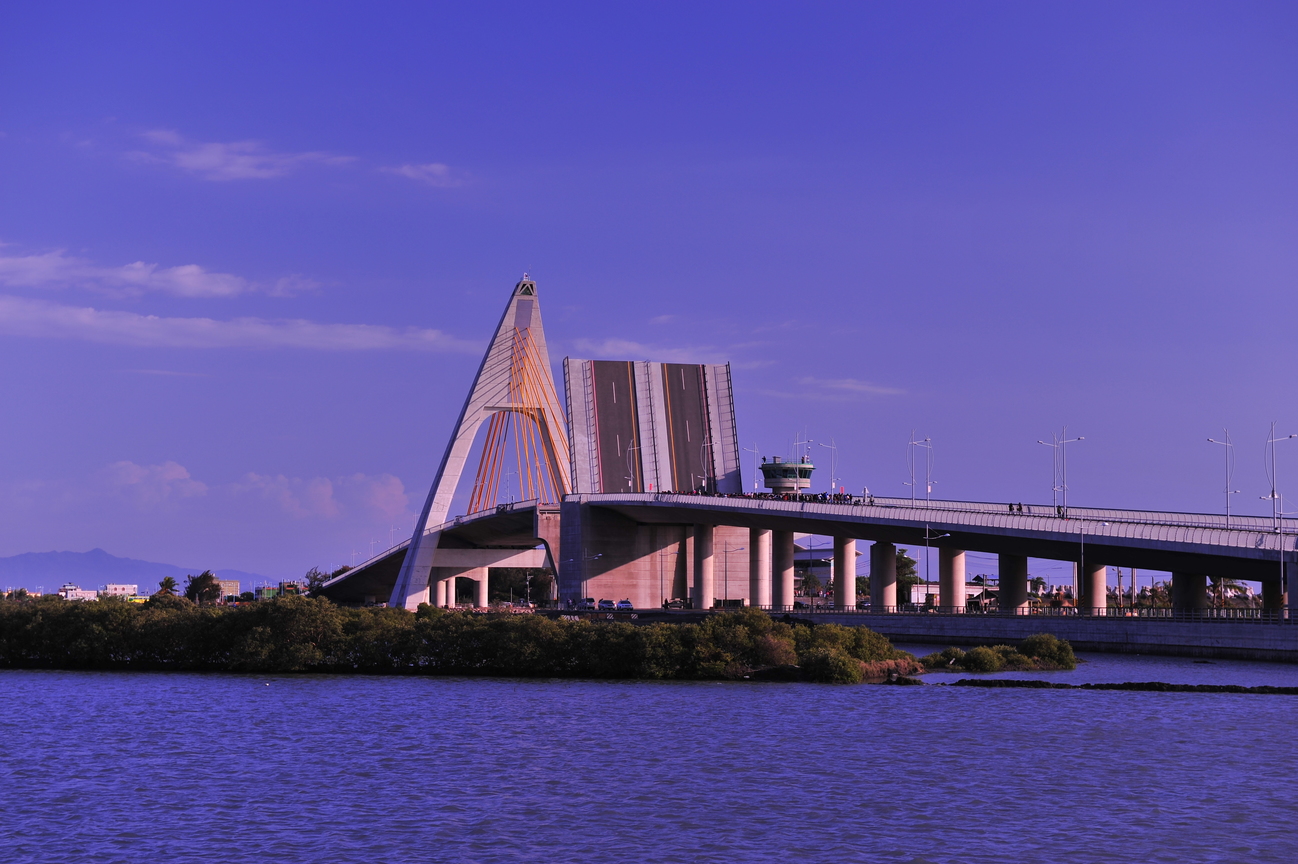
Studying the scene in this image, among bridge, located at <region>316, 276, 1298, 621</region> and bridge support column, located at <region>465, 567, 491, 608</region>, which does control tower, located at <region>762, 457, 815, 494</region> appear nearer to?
bridge, located at <region>316, 276, 1298, 621</region>

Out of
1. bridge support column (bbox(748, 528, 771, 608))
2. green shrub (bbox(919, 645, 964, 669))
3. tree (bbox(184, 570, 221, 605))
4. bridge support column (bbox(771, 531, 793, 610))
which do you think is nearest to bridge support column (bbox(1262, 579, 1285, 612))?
green shrub (bbox(919, 645, 964, 669))

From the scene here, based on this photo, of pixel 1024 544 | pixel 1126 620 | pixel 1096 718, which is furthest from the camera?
pixel 1024 544

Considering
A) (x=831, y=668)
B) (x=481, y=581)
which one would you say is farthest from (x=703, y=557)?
(x=831, y=668)

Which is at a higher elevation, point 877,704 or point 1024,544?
point 1024,544

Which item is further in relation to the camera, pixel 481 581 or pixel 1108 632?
pixel 481 581

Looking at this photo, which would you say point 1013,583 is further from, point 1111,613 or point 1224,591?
point 1224,591

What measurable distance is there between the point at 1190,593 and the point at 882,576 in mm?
18786

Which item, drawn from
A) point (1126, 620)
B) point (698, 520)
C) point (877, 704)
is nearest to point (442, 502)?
point (698, 520)

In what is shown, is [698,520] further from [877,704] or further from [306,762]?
[306,762]

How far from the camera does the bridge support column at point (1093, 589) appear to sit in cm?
6825

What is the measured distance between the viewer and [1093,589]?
7069 cm

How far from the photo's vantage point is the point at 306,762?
100 ft

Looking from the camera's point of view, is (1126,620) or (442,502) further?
(442,502)

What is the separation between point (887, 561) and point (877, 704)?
40.7 meters
